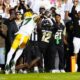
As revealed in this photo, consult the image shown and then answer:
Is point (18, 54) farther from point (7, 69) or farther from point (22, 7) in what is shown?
point (22, 7)

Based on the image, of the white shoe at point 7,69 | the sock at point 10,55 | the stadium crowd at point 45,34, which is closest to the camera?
the white shoe at point 7,69

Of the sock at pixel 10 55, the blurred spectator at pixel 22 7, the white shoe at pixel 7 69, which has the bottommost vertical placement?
the white shoe at pixel 7 69

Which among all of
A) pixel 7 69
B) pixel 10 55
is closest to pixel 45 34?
pixel 10 55

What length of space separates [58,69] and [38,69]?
677 millimetres

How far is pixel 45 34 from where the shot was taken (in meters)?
14.2

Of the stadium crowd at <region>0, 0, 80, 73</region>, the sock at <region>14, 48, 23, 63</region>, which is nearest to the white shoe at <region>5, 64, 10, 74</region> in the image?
the stadium crowd at <region>0, 0, 80, 73</region>

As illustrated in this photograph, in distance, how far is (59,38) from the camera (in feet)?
46.8

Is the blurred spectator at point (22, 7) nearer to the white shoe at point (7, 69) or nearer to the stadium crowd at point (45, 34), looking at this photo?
the stadium crowd at point (45, 34)

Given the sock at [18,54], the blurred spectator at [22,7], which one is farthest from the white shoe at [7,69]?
the blurred spectator at [22,7]

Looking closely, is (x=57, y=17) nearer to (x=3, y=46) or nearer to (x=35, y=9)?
(x=35, y=9)

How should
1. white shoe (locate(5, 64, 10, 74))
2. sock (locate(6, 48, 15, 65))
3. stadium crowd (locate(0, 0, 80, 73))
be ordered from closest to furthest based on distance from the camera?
white shoe (locate(5, 64, 10, 74)) < sock (locate(6, 48, 15, 65)) < stadium crowd (locate(0, 0, 80, 73))

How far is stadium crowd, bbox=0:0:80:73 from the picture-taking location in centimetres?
1395

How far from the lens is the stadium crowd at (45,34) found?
549 inches

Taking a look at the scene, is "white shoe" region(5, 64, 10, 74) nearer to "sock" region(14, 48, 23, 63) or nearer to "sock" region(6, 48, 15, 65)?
"sock" region(6, 48, 15, 65)
